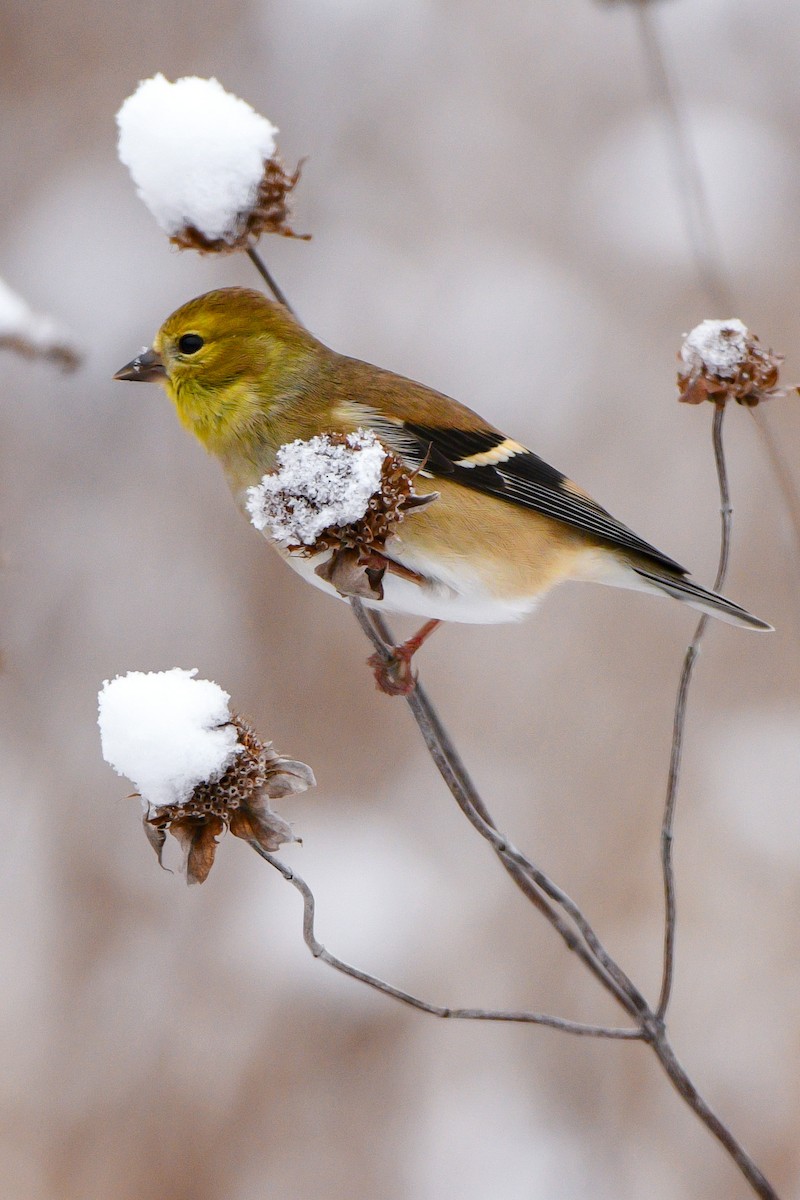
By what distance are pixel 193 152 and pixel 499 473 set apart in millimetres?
748

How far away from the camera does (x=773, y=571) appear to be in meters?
3.74

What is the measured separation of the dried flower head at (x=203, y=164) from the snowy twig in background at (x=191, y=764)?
71 cm

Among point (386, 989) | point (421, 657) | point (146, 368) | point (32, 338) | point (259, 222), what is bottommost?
point (386, 989)

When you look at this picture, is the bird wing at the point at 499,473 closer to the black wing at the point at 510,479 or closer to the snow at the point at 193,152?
the black wing at the point at 510,479

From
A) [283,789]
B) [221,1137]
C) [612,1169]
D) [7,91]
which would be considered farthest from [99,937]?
[7,91]

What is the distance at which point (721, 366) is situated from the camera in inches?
54.5

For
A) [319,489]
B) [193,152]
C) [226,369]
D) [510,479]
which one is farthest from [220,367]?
[319,489]

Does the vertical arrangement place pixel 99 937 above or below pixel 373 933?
below

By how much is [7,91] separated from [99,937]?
3.21 m

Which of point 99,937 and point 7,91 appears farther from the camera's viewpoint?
point 7,91

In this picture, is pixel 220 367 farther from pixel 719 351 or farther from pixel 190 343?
pixel 719 351

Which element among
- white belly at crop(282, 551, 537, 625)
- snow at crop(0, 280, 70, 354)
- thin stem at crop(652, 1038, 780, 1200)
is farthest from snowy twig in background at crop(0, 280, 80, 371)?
thin stem at crop(652, 1038, 780, 1200)

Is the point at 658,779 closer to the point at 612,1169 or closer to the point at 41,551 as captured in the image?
the point at 612,1169

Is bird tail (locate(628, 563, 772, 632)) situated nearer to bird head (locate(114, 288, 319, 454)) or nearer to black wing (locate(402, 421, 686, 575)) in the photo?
black wing (locate(402, 421, 686, 575))
